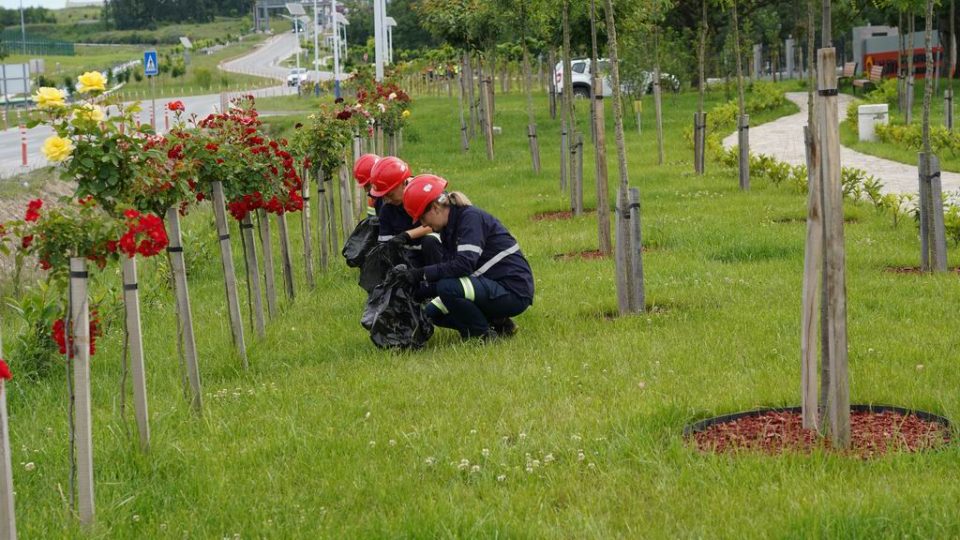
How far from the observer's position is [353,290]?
36.3 ft

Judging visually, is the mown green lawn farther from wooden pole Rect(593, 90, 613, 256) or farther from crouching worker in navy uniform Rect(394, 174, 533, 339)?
wooden pole Rect(593, 90, 613, 256)

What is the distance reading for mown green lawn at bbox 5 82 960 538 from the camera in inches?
191

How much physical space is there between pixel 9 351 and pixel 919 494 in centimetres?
626

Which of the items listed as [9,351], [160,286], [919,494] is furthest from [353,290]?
[919,494]

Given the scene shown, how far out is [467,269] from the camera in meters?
8.27

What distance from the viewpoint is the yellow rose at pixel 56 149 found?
17.5ft

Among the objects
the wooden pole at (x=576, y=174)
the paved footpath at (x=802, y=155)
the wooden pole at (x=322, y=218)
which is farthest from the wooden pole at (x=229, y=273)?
the paved footpath at (x=802, y=155)

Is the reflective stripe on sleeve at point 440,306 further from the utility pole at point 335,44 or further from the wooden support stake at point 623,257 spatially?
the utility pole at point 335,44

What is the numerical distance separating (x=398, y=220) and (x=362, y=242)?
0.64 meters

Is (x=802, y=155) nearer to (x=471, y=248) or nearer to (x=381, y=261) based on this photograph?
(x=381, y=261)

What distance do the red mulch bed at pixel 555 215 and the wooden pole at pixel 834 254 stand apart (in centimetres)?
997

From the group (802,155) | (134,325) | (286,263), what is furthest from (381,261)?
(802,155)

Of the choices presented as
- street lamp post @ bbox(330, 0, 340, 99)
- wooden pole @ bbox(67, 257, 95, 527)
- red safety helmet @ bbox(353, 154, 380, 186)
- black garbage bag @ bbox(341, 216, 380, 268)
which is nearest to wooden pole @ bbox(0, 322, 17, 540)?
wooden pole @ bbox(67, 257, 95, 527)

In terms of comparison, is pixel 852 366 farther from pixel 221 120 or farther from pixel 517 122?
pixel 517 122
